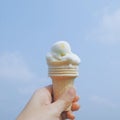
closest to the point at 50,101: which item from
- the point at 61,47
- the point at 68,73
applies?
the point at 68,73

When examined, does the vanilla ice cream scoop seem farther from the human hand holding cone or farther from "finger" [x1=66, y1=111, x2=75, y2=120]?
"finger" [x1=66, y1=111, x2=75, y2=120]

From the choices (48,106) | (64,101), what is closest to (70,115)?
(64,101)

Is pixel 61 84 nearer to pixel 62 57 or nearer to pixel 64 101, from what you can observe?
pixel 64 101

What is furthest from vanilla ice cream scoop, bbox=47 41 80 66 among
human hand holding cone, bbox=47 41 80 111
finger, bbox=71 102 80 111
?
finger, bbox=71 102 80 111

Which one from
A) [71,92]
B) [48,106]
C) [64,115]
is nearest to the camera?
[48,106]

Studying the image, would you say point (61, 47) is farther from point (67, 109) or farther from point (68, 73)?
point (67, 109)

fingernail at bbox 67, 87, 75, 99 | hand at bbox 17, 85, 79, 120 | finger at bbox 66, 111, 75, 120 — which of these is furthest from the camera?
finger at bbox 66, 111, 75, 120

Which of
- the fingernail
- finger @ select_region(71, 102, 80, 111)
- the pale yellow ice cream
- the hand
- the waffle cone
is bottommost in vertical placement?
finger @ select_region(71, 102, 80, 111)
